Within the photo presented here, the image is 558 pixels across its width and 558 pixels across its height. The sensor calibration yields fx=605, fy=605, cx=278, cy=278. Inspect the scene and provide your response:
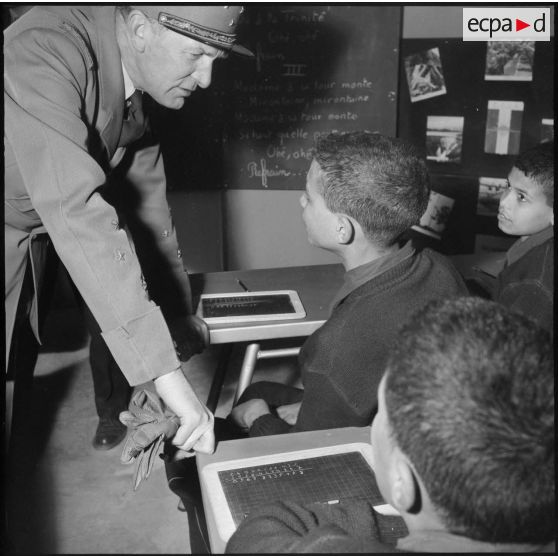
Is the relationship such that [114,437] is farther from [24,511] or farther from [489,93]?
[489,93]

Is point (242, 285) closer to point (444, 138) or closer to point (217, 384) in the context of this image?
point (217, 384)

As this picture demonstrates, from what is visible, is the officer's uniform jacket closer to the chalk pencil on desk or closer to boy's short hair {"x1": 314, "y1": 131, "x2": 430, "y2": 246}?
boy's short hair {"x1": 314, "y1": 131, "x2": 430, "y2": 246}

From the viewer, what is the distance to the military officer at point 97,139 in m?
1.14

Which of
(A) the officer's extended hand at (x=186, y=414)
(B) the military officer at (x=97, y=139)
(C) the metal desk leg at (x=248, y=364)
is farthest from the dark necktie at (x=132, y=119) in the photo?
(C) the metal desk leg at (x=248, y=364)

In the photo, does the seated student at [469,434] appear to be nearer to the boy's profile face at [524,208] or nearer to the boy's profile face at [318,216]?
the boy's profile face at [318,216]

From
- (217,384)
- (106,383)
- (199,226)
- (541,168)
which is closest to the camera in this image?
(541,168)

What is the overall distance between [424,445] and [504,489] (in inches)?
3.6

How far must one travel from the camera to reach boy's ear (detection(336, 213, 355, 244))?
4.85ft

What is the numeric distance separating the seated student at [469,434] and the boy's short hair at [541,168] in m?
1.40

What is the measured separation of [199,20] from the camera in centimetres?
136

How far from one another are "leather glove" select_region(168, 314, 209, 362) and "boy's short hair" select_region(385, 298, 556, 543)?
1.12 metres

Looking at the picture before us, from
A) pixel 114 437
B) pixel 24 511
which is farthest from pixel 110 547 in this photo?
pixel 114 437

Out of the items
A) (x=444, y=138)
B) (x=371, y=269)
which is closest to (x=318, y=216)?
(x=371, y=269)

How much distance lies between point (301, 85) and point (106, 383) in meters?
1.92
